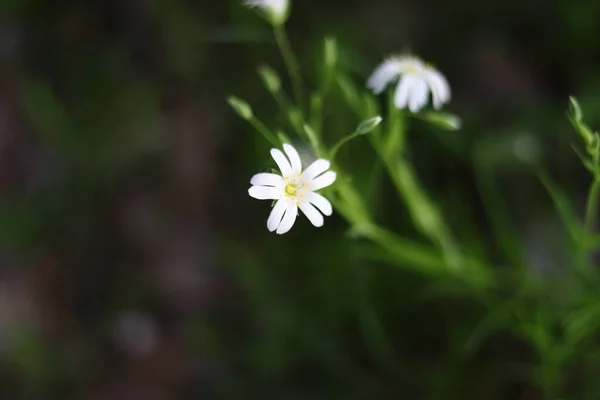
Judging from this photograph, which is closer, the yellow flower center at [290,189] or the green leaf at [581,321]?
the yellow flower center at [290,189]

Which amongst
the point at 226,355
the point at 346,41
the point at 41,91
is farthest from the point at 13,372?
the point at 346,41

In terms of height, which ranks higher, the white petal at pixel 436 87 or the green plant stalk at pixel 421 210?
the white petal at pixel 436 87

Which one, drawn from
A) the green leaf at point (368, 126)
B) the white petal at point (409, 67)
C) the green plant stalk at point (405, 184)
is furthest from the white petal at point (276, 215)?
the white petal at point (409, 67)

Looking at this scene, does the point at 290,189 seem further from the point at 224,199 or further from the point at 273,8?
the point at 224,199

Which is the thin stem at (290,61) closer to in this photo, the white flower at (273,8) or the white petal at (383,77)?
the white flower at (273,8)

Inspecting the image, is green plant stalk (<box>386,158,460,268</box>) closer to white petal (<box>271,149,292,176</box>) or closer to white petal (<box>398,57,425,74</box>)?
white petal (<box>398,57,425,74</box>)

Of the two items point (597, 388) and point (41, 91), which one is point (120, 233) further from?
point (597, 388)

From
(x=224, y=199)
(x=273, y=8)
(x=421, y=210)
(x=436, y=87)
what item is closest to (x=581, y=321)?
(x=421, y=210)

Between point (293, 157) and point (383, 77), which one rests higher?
point (383, 77)
